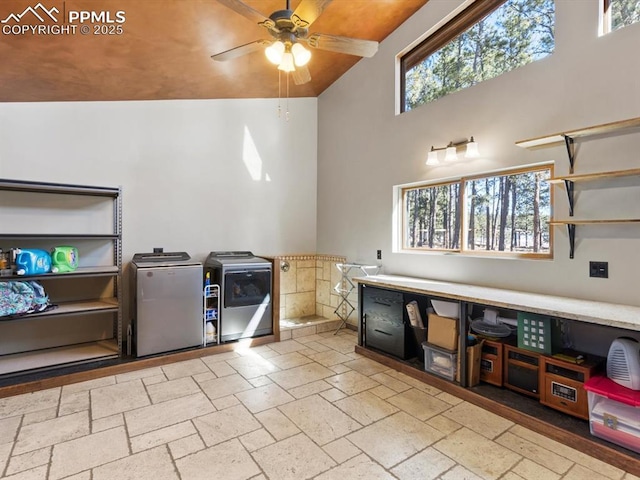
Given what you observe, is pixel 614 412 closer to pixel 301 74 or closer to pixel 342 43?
pixel 342 43

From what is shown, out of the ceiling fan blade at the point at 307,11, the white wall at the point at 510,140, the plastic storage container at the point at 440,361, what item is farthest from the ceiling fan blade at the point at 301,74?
the plastic storage container at the point at 440,361

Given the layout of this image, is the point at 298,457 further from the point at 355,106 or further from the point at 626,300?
the point at 355,106

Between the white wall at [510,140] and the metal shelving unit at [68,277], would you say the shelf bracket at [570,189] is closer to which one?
the white wall at [510,140]

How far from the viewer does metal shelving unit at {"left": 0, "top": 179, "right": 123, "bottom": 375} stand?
2.98 meters

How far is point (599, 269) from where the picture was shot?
92.4 inches

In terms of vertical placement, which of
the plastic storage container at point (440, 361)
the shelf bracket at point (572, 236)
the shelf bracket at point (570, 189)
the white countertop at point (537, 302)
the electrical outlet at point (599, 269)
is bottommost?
the plastic storage container at point (440, 361)

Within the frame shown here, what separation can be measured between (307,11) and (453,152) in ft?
5.77

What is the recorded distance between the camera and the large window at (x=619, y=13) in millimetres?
2244

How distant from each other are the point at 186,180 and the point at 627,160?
404cm

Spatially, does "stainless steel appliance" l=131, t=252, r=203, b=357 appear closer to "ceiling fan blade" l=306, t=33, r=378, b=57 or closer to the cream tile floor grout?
the cream tile floor grout

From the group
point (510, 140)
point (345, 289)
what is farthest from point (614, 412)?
point (345, 289)

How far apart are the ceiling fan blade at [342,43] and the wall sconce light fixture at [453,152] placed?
1.17 meters

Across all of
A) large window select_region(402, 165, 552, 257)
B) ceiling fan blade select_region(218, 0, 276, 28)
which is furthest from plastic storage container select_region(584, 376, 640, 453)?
ceiling fan blade select_region(218, 0, 276, 28)

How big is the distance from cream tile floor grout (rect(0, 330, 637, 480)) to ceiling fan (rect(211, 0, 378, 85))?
2.54 metres
